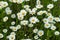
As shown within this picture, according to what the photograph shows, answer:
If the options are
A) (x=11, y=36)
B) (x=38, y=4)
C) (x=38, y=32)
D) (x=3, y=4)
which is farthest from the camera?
(x=38, y=4)

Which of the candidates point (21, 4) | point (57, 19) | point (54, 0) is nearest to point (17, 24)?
point (21, 4)

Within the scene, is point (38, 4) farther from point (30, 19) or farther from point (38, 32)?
point (38, 32)

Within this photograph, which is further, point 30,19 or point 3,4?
point 3,4

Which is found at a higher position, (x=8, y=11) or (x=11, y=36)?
(x=8, y=11)

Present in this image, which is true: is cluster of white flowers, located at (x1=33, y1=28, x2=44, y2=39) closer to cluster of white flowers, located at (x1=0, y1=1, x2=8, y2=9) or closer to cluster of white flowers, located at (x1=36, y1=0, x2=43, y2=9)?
cluster of white flowers, located at (x1=36, y1=0, x2=43, y2=9)

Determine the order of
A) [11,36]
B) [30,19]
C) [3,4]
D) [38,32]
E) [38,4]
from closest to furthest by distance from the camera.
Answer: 1. [11,36]
2. [38,32]
3. [30,19]
4. [3,4]
5. [38,4]

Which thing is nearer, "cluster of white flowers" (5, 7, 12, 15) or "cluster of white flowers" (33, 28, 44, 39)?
"cluster of white flowers" (33, 28, 44, 39)

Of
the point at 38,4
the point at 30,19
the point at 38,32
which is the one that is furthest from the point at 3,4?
A: the point at 38,32

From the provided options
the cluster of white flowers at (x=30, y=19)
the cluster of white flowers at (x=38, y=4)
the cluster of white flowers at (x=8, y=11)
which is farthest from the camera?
the cluster of white flowers at (x=38, y=4)

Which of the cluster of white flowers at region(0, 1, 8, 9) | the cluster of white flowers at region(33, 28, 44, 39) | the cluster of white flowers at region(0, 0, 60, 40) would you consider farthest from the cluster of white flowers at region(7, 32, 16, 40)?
the cluster of white flowers at region(0, 1, 8, 9)

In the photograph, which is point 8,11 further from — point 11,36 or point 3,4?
point 11,36

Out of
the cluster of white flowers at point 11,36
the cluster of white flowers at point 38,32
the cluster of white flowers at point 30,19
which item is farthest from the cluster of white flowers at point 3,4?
the cluster of white flowers at point 38,32

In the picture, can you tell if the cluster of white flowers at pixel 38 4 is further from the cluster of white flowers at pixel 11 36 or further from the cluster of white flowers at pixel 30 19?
the cluster of white flowers at pixel 11 36

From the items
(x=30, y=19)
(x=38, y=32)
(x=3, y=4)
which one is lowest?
(x=38, y=32)
